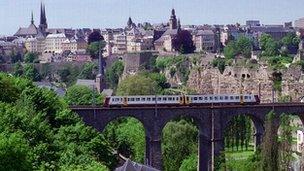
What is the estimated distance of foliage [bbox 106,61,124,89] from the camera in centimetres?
9226

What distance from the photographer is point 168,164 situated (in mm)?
41969

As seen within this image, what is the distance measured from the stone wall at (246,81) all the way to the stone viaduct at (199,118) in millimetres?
18432

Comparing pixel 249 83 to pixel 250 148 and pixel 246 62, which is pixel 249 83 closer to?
pixel 246 62

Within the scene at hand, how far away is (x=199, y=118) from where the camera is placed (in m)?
41.5

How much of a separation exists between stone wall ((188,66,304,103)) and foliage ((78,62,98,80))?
2461 cm

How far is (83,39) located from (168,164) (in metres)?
105

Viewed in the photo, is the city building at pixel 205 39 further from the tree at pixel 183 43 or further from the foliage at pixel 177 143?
the foliage at pixel 177 143

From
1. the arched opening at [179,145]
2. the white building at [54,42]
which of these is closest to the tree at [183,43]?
the white building at [54,42]

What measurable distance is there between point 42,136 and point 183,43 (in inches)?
3196

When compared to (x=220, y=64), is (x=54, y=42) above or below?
above

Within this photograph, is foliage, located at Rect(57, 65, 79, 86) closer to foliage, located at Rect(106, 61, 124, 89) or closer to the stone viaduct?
foliage, located at Rect(106, 61, 124, 89)

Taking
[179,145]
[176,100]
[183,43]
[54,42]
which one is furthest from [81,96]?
[54,42]

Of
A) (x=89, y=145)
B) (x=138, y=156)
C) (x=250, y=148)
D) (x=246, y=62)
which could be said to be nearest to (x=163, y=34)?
(x=246, y=62)

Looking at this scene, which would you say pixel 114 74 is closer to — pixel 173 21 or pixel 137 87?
pixel 137 87
